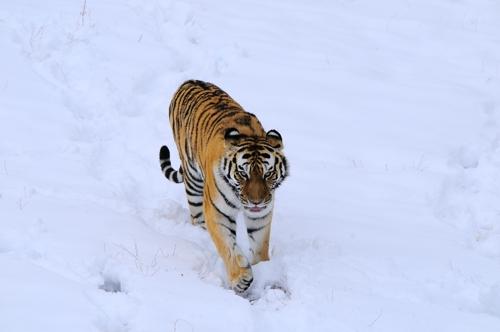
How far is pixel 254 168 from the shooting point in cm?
396

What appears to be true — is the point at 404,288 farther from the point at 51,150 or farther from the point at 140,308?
the point at 51,150

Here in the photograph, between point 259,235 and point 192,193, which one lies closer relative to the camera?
point 259,235

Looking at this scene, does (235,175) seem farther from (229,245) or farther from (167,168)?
(167,168)

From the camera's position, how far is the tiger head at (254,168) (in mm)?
3932

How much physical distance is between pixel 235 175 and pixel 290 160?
6.44 ft

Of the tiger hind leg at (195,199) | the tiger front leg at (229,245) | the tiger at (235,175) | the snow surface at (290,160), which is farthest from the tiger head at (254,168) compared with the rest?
the tiger hind leg at (195,199)

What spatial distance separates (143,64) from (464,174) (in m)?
3.45

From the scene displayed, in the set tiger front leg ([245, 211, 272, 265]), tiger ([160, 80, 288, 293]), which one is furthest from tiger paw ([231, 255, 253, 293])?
tiger front leg ([245, 211, 272, 265])

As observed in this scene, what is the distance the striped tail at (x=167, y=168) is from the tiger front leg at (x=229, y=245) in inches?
35.0

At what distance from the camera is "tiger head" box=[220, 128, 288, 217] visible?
393 cm

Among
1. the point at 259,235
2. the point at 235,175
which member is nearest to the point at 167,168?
the point at 259,235

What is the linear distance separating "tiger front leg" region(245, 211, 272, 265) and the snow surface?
0.09m

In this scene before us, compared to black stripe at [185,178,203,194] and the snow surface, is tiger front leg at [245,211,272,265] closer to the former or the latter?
the snow surface

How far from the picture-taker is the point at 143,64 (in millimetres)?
7090
